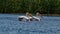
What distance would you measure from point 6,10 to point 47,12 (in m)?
12.2

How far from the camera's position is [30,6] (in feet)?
209

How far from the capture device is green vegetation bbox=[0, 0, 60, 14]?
61.5 meters

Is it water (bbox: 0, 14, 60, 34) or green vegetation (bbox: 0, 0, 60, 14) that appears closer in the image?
water (bbox: 0, 14, 60, 34)

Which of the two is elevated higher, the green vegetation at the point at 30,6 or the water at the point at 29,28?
the water at the point at 29,28

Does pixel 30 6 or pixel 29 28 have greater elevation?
pixel 29 28

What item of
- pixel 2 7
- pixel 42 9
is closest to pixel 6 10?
pixel 2 7

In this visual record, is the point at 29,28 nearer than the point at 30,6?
Yes

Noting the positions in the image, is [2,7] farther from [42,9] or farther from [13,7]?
[42,9]

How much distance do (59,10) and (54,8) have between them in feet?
4.73

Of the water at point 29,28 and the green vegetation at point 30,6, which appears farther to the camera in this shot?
the green vegetation at point 30,6

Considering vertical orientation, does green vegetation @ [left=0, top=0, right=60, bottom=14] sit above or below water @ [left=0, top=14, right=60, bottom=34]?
below

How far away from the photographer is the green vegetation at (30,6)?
2421 inches

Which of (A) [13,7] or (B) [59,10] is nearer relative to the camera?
(B) [59,10]

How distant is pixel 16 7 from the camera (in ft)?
219
